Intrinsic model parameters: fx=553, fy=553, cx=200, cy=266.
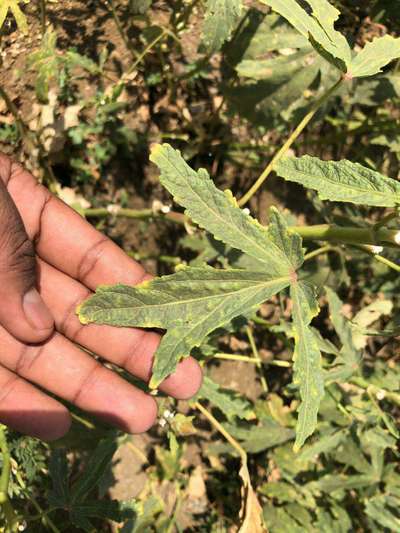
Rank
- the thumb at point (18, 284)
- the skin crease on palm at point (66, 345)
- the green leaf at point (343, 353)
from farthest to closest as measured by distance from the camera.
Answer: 1. the green leaf at point (343, 353)
2. the skin crease on palm at point (66, 345)
3. the thumb at point (18, 284)

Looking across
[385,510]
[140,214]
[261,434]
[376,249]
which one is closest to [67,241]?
[140,214]

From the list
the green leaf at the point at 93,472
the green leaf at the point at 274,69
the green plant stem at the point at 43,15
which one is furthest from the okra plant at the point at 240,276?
the green plant stem at the point at 43,15

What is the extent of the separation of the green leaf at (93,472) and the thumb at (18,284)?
16.7 inches

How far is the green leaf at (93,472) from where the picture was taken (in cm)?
175

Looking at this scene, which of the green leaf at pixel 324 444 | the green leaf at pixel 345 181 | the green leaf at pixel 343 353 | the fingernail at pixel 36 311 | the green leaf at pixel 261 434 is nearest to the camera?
the green leaf at pixel 345 181

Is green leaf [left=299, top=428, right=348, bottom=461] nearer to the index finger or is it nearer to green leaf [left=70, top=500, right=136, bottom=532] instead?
green leaf [left=70, top=500, right=136, bottom=532]

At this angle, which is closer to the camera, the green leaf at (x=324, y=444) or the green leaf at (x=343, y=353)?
the green leaf at (x=343, y=353)

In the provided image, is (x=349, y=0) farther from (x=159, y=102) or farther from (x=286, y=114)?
(x=159, y=102)

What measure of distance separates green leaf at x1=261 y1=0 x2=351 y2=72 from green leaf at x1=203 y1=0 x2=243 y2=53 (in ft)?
1.35

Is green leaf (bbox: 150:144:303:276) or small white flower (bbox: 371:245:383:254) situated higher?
green leaf (bbox: 150:144:303:276)

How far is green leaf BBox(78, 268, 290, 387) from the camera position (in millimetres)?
1307

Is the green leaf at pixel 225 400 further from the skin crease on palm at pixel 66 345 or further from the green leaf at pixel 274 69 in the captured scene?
the green leaf at pixel 274 69

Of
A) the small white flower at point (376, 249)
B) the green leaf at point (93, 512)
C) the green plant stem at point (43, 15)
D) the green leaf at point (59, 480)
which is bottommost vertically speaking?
the green leaf at point (93, 512)

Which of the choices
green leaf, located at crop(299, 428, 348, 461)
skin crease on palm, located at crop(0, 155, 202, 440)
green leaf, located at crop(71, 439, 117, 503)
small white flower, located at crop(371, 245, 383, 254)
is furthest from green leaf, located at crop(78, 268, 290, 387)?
green leaf, located at crop(299, 428, 348, 461)
